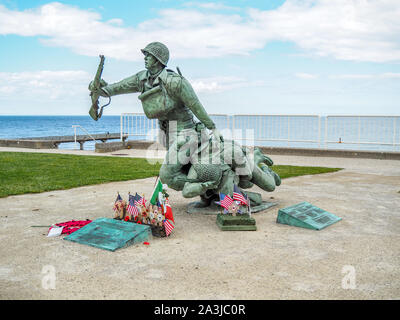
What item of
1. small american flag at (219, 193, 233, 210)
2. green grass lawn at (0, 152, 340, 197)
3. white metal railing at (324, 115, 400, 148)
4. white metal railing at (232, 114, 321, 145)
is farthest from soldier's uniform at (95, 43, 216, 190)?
white metal railing at (324, 115, 400, 148)

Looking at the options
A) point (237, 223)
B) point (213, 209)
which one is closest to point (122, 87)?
point (213, 209)

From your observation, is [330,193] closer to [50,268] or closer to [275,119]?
[50,268]

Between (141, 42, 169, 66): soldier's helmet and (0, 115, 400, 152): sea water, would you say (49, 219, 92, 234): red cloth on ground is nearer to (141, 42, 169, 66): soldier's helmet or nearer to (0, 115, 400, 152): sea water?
(141, 42, 169, 66): soldier's helmet

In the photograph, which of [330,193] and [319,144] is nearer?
[330,193]

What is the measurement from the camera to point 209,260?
406cm

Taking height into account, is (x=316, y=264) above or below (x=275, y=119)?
below

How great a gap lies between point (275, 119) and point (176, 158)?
11.2m

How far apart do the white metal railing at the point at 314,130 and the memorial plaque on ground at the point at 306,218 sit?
343 inches

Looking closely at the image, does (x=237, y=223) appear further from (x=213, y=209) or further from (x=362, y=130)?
(x=362, y=130)

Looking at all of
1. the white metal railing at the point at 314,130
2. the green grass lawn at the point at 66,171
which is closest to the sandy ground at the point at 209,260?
the green grass lawn at the point at 66,171

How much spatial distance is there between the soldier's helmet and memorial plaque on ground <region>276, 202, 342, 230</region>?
2642 mm

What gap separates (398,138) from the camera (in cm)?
1455

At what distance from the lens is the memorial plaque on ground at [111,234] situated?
4434mm

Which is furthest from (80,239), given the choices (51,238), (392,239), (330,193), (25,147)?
(25,147)
